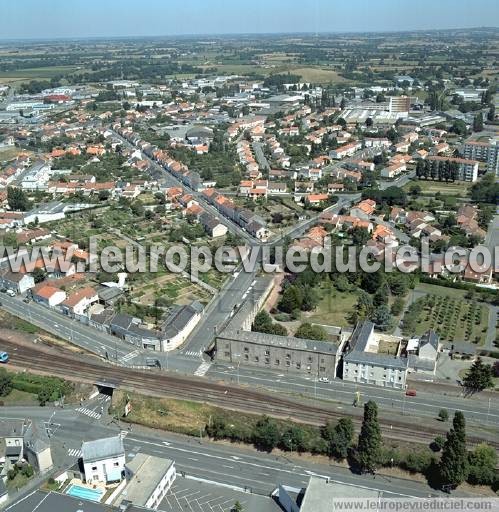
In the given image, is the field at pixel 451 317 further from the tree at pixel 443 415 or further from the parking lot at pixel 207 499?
the parking lot at pixel 207 499

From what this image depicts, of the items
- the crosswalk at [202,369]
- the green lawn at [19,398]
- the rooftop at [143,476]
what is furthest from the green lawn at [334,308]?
the green lawn at [19,398]

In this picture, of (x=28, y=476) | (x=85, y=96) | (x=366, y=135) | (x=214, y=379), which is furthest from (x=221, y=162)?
(x=85, y=96)

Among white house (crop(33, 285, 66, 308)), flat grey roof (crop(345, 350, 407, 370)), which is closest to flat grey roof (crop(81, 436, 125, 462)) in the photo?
flat grey roof (crop(345, 350, 407, 370))

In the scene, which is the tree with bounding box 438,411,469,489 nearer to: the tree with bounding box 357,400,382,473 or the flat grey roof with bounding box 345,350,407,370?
the tree with bounding box 357,400,382,473

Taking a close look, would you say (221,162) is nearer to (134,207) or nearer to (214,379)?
(134,207)

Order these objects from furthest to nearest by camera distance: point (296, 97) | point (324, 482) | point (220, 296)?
point (296, 97) → point (220, 296) → point (324, 482)

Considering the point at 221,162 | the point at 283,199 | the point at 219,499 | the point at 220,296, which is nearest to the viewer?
the point at 219,499
